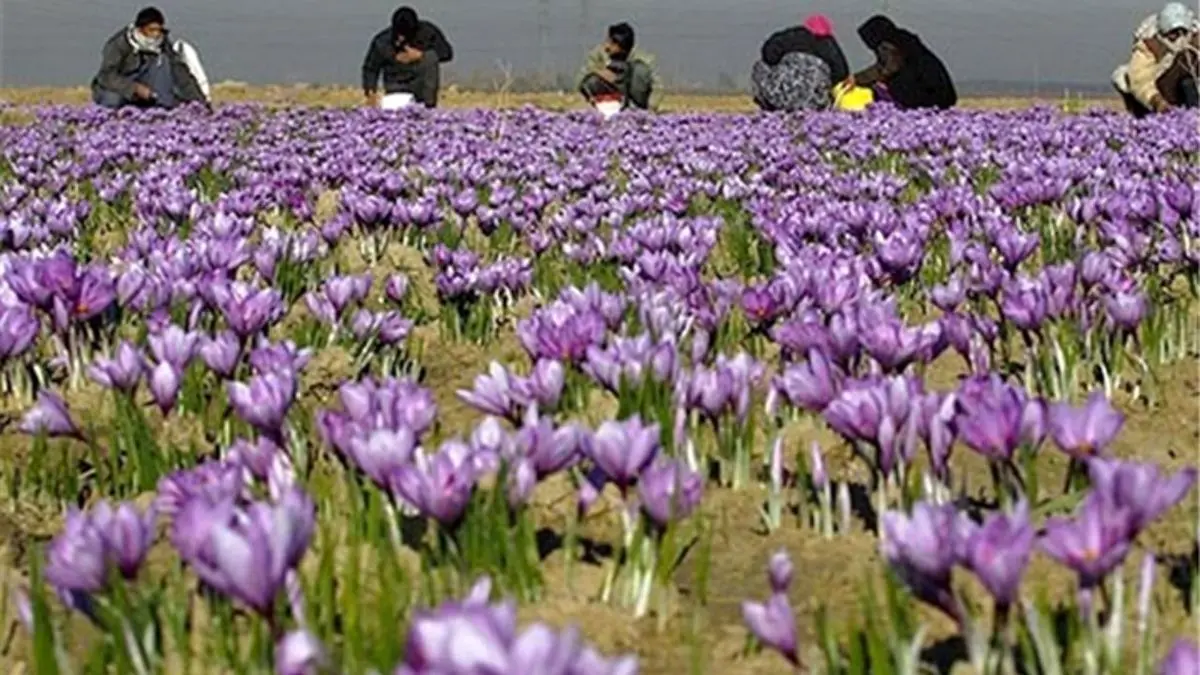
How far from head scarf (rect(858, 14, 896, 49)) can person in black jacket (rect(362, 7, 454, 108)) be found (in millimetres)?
7821

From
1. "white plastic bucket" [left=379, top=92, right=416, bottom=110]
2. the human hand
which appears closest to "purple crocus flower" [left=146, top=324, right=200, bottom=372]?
"white plastic bucket" [left=379, top=92, right=416, bottom=110]

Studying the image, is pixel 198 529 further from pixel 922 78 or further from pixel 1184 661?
pixel 922 78

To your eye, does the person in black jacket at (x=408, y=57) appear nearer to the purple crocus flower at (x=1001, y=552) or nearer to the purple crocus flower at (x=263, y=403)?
the purple crocus flower at (x=263, y=403)

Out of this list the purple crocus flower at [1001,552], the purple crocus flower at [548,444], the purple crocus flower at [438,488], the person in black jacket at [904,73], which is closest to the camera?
the purple crocus flower at [1001,552]

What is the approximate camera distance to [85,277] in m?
4.73

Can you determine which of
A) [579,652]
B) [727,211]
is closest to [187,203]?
[727,211]

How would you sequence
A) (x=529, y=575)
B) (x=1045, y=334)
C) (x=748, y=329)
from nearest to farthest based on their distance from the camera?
(x=529, y=575) < (x=1045, y=334) < (x=748, y=329)

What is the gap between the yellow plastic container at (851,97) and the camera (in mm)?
25766

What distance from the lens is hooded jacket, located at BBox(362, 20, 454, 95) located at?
28812 mm

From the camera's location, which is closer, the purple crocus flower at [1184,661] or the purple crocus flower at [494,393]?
the purple crocus flower at [1184,661]

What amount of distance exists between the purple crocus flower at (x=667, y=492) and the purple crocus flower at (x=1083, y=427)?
647 millimetres

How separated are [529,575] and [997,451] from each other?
0.87 m

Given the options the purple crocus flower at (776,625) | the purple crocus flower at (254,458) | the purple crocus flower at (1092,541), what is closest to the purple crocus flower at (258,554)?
the purple crocus flower at (776,625)

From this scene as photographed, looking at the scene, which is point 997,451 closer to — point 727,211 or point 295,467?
point 295,467
